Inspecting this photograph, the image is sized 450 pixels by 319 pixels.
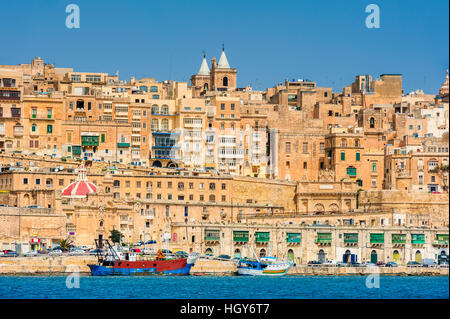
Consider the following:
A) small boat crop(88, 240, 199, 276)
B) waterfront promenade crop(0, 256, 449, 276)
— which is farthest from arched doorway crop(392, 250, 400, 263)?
small boat crop(88, 240, 199, 276)

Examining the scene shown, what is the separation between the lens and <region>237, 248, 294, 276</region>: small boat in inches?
2667

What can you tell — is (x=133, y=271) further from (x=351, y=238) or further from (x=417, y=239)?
(x=417, y=239)

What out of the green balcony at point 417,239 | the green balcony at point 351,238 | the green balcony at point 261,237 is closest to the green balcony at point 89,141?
the green balcony at point 261,237

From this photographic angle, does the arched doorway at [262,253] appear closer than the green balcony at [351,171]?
Yes

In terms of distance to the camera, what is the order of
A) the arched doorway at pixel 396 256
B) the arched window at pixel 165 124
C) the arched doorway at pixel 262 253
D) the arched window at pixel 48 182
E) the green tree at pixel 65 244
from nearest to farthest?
the green tree at pixel 65 244, the arched doorway at pixel 262 253, the arched doorway at pixel 396 256, the arched window at pixel 48 182, the arched window at pixel 165 124

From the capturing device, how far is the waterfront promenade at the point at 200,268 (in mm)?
63125

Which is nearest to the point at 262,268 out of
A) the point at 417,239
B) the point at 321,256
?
the point at 321,256

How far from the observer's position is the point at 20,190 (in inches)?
2965

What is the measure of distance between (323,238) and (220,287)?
19.7 m

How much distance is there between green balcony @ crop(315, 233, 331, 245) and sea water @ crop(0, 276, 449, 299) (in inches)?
268

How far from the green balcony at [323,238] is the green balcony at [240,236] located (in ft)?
18.0

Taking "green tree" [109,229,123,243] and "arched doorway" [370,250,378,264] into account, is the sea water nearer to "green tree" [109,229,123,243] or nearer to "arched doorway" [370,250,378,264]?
"arched doorway" [370,250,378,264]

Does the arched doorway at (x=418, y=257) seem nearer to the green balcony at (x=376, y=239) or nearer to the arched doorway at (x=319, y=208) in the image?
the green balcony at (x=376, y=239)

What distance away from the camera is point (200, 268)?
68125 mm
